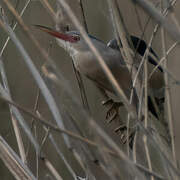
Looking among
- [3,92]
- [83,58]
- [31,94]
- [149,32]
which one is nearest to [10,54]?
[31,94]

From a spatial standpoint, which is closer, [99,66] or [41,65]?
[99,66]

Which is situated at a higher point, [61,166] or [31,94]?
[31,94]

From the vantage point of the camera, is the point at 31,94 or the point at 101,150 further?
the point at 31,94

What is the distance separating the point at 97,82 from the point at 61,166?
1.17 m

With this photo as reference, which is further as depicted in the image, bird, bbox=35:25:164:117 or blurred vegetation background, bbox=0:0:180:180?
blurred vegetation background, bbox=0:0:180:180

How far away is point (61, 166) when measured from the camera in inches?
116

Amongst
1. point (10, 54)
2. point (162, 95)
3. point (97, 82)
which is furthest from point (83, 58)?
point (10, 54)

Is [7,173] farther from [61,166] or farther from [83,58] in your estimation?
[83,58]

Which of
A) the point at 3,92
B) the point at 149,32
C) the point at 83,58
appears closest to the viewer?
the point at 3,92

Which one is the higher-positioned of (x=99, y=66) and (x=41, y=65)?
(x=99, y=66)

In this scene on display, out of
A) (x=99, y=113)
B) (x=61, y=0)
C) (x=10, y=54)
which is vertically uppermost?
(x=61, y=0)

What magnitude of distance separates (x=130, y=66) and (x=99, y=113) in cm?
167

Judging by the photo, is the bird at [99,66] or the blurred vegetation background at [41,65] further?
the blurred vegetation background at [41,65]

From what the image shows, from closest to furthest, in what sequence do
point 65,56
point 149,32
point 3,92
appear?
1. point 3,92
2. point 65,56
3. point 149,32
